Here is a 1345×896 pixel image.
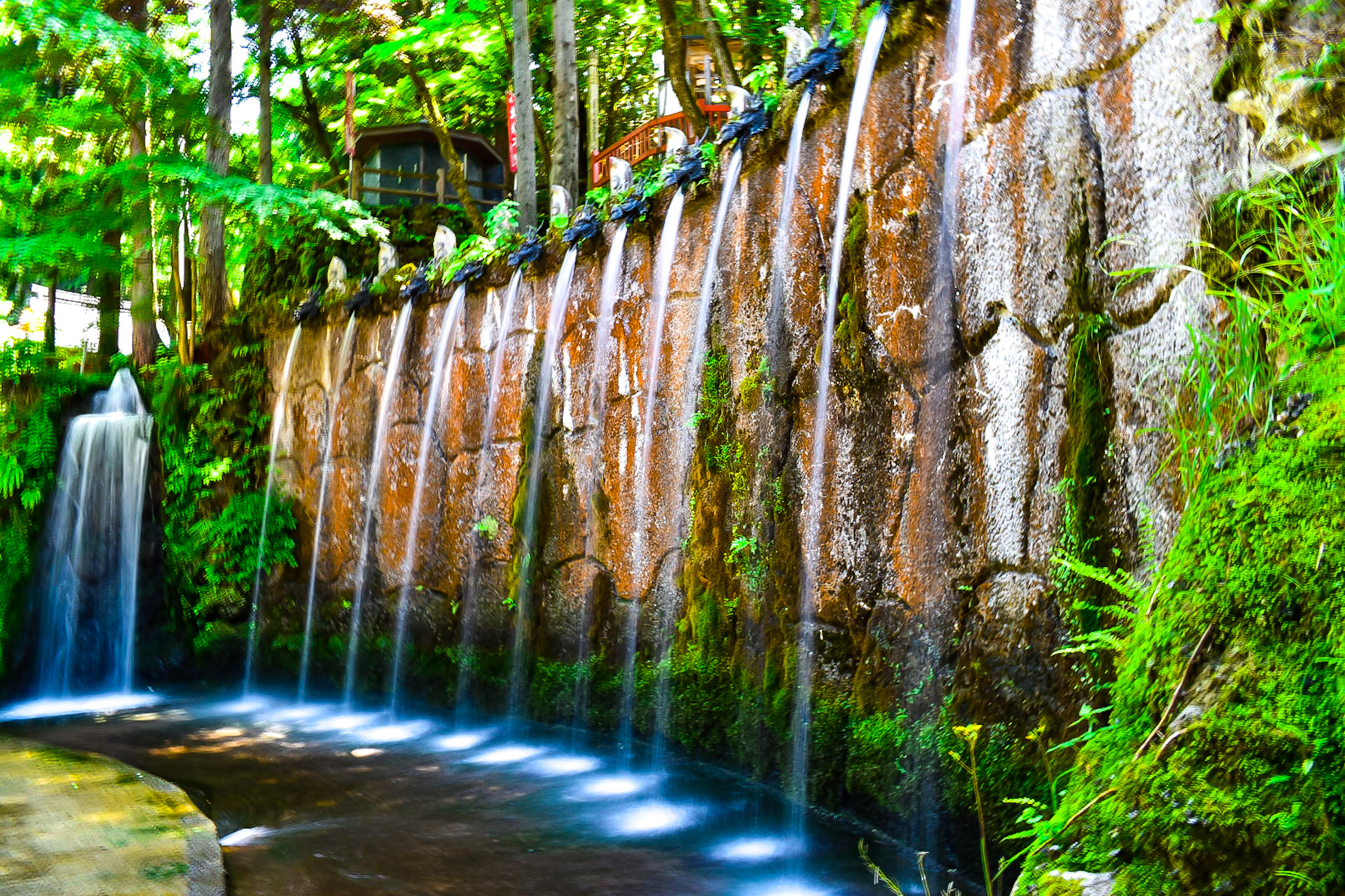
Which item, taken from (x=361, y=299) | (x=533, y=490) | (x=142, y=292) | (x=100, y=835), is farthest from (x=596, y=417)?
(x=142, y=292)

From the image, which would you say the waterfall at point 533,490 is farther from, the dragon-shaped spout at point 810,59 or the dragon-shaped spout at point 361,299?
the dragon-shaped spout at point 361,299

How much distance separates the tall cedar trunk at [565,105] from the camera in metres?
9.93

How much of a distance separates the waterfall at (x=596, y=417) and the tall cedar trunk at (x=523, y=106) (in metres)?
3.44

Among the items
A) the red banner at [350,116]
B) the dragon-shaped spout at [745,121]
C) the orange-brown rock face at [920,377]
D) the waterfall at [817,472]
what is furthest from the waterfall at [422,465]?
the red banner at [350,116]

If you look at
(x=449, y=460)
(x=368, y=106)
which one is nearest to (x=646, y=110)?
(x=368, y=106)

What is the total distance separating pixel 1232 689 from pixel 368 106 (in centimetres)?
2025

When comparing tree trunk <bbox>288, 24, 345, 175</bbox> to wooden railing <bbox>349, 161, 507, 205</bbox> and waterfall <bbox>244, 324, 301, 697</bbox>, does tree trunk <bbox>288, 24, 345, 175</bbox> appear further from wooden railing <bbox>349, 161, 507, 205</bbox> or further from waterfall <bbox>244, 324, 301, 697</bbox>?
waterfall <bbox>244, 324, 301, 697</bbox>

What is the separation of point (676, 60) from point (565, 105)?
121 centimetres

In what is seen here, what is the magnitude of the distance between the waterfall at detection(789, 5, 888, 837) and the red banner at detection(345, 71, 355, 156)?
12680 mm

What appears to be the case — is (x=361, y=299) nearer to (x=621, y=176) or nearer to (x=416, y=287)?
(x=416, y=287)

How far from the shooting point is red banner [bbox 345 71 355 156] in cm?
1571

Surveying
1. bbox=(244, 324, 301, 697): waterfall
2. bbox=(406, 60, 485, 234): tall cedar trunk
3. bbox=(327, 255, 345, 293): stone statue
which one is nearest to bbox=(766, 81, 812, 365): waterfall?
bbox=(327, 255, 345, 293): stone statue

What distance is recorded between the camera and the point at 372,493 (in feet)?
29.7

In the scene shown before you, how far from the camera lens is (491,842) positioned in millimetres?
4762
